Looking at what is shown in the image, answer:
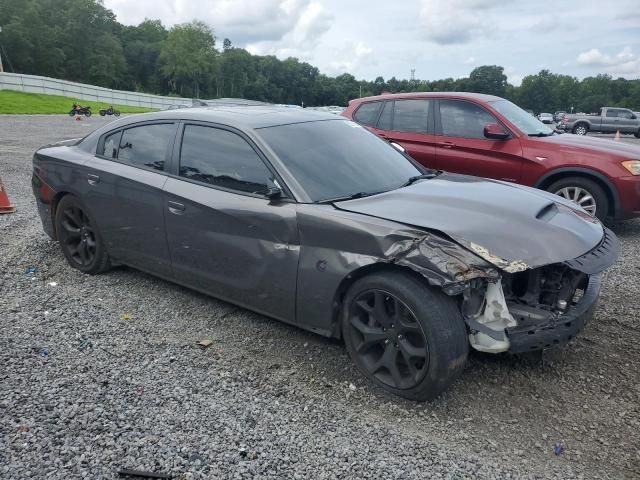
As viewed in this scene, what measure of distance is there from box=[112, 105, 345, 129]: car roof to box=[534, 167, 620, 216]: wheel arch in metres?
3.49

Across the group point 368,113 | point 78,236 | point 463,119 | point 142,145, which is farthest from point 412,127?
point 78,236

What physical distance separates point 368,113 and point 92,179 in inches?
181

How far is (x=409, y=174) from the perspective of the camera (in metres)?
4.16

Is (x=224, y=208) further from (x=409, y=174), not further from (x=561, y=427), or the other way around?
(x=561, y=427)

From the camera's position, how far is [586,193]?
655cm

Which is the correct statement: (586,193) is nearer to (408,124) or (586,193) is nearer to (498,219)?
(408,124)

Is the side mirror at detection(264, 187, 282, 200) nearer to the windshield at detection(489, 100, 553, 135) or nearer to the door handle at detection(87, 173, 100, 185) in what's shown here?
the door handle at detection(87, 173, 100, 185)

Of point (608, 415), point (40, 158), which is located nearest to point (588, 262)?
point (608, 415)

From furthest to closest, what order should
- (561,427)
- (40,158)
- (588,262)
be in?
1. (40,158)
2. (588,262)
3. (561,427)

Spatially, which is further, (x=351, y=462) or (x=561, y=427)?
(x=561, y=427)

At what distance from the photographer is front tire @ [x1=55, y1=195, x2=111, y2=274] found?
190 inches

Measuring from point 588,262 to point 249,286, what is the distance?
2142mm

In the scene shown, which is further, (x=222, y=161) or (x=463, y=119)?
(x=463, y=119)

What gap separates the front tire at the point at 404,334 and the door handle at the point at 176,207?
4.99 ft
